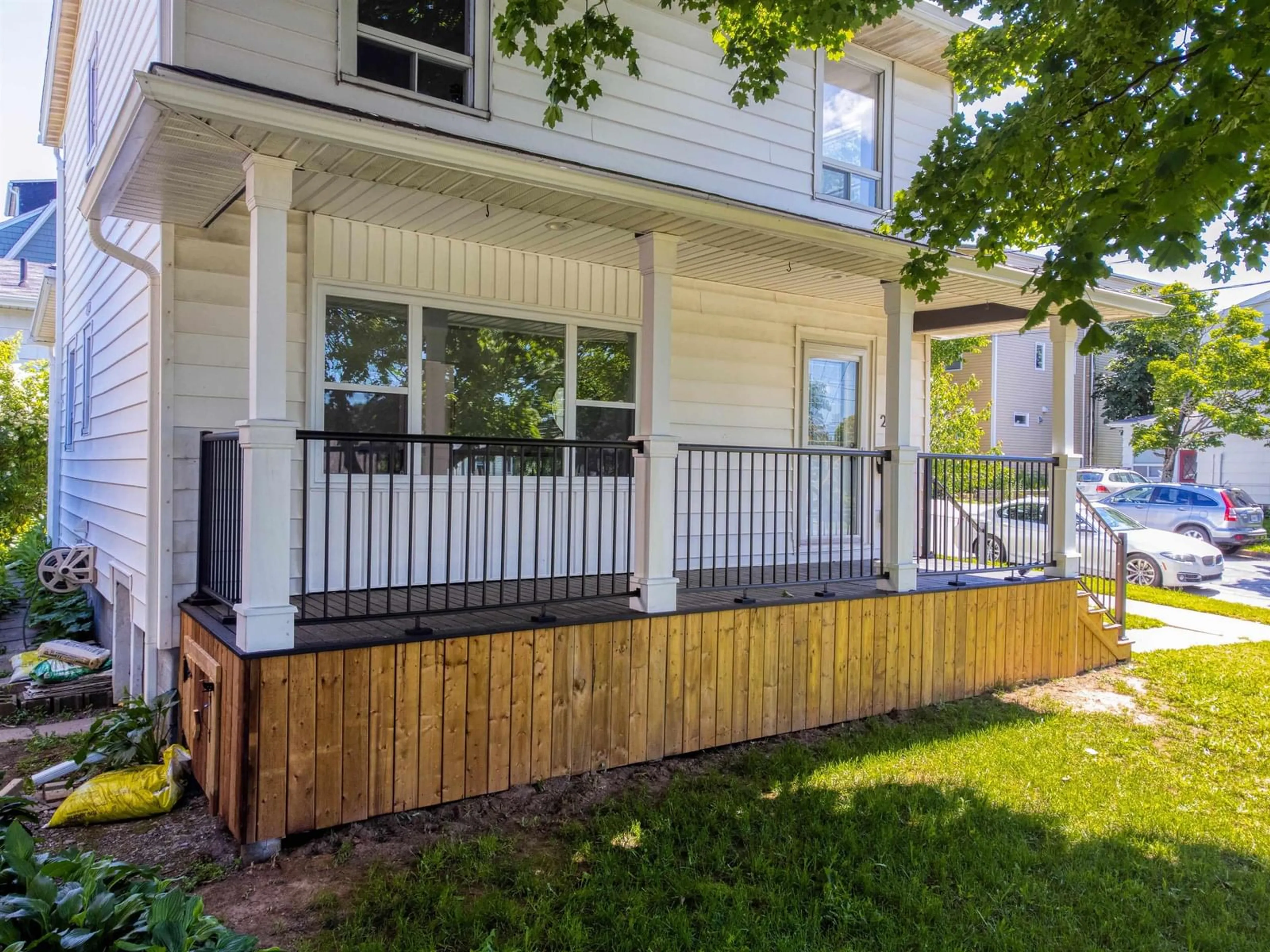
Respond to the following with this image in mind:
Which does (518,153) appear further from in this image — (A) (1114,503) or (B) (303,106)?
(A) (1114,503)

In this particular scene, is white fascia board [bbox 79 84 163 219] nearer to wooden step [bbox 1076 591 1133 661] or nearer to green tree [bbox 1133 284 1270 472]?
wooden step [bbox 1076 591 1133 661]

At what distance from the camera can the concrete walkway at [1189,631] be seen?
348 inches

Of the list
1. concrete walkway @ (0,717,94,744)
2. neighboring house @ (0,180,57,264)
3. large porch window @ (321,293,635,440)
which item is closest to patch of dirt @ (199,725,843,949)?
large porch window @ (321,293,635,440)

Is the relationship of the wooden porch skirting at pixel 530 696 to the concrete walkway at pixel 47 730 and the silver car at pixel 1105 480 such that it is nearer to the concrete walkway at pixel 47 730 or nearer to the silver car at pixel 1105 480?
the concrete walkway at pixel 47 730

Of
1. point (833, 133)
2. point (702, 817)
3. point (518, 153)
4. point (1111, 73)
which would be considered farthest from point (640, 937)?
point (833, 133)

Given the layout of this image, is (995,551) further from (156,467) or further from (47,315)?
(47,315)

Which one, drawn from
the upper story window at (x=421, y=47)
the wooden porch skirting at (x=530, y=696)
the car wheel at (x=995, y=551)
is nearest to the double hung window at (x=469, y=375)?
the upper story window at (x=421, y=47)

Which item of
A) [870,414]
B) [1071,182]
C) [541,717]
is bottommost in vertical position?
[541,717]

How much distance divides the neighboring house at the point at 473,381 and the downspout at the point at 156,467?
0.11 ft

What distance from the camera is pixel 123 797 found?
4.21 metres

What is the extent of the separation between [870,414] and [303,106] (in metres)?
6.37

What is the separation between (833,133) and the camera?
791 cm

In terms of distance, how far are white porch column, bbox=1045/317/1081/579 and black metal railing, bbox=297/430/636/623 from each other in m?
4.05

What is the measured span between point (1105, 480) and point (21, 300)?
27.1 meters
